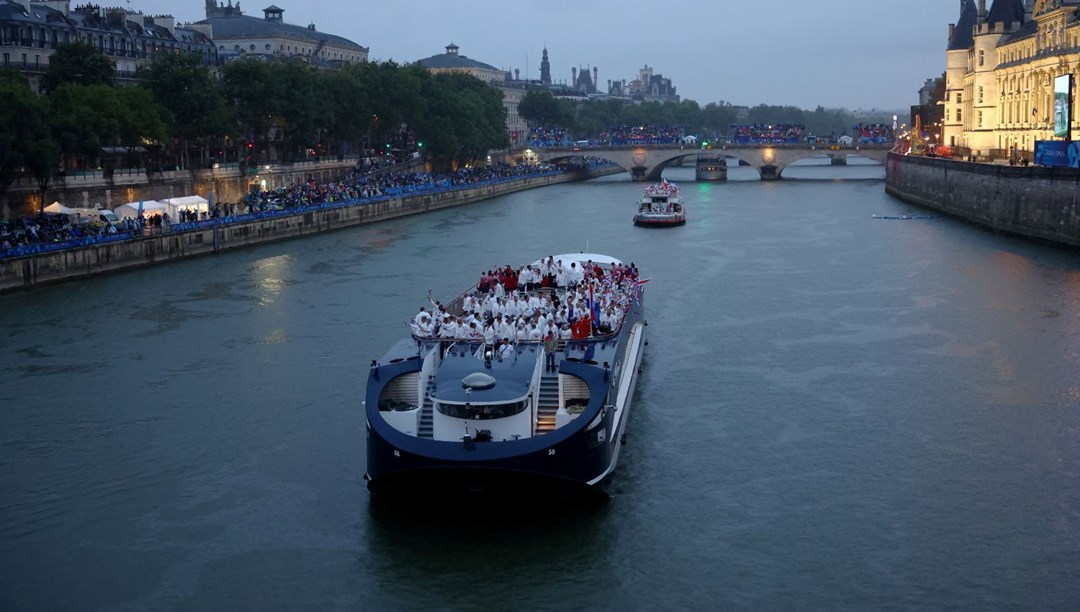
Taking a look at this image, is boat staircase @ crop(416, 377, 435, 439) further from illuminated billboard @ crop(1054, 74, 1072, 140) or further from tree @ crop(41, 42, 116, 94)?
tree @ crop(41, 42, 116, 94)

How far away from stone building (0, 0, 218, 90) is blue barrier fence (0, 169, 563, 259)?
11.0 meters

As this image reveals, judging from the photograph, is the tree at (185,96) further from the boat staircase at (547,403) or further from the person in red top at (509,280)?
the boat staircase at (547,403)

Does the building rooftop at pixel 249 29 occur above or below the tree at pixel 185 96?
above

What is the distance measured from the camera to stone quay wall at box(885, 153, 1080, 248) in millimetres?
46188

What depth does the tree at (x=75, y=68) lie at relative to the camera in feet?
188

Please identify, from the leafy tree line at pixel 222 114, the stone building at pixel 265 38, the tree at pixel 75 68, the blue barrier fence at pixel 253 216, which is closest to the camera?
the blue barrier fence at pixel 253 216

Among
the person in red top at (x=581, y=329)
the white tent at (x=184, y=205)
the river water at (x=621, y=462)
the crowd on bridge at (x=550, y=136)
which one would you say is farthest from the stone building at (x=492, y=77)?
the person in red top at (x=581, y=329)

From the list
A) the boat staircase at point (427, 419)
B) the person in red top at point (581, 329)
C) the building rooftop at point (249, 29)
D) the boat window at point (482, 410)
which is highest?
the building rooftop at point (249, 29)

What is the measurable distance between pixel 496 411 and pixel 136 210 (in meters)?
32.1

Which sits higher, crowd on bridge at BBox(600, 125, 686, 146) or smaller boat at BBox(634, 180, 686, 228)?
crowd on bridge at BBox(600, 125, 686, 146)

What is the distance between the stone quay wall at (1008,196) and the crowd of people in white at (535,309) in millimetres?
24144

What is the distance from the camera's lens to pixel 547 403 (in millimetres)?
19000

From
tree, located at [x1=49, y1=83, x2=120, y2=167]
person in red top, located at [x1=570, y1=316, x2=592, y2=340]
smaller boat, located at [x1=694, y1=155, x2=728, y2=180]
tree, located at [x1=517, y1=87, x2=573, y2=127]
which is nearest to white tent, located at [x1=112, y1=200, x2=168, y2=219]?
tree, located at [x1=49, y1=83, x2=120, y2=167]

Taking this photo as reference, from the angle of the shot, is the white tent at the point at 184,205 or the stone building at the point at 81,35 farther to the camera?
the stone building at the point at 81,35
